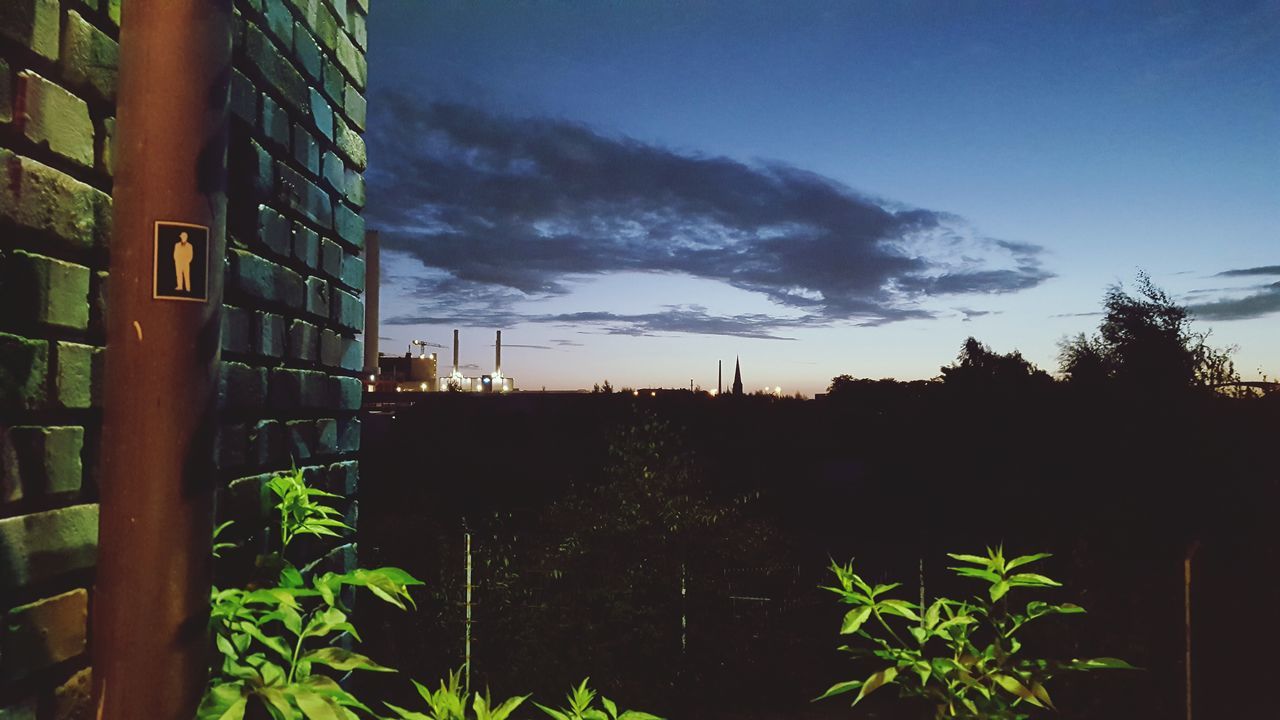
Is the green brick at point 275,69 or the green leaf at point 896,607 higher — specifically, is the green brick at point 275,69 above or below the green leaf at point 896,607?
above

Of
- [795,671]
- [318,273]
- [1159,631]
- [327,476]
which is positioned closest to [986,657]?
[327,476]

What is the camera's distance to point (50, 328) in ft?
4.33

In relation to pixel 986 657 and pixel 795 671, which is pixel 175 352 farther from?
pixel 795 671

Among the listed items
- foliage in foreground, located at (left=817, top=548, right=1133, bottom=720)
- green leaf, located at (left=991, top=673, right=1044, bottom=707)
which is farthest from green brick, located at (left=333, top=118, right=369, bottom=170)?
green leaf, located at (left=991, top=673, right=1044, bottom=707)

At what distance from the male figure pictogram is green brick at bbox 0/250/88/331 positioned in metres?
0.45

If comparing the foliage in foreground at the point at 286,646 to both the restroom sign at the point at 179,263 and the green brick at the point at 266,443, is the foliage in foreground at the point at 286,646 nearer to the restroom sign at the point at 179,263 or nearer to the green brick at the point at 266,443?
the green brick at the point at 266,443

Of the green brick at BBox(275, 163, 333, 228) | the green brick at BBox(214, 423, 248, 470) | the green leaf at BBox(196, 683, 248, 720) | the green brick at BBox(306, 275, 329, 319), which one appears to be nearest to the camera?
the green leaf at BBox(196, 683, 248, 720)

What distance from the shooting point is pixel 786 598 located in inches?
306

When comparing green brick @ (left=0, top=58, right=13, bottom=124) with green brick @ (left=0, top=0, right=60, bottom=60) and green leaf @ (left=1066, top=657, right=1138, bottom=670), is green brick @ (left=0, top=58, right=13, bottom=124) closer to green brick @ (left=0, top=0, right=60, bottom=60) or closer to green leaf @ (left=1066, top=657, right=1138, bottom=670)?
green brick @ (left=0, top=0, right=60, bottom=60)

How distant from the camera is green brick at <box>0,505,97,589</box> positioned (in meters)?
1.24

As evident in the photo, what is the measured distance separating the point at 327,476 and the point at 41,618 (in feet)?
4.08

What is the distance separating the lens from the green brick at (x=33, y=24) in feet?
4.05

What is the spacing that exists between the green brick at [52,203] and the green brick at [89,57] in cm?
19

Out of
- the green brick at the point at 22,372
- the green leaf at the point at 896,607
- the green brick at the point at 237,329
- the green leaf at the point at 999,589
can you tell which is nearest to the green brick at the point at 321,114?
the green brick at the point at 237,329
